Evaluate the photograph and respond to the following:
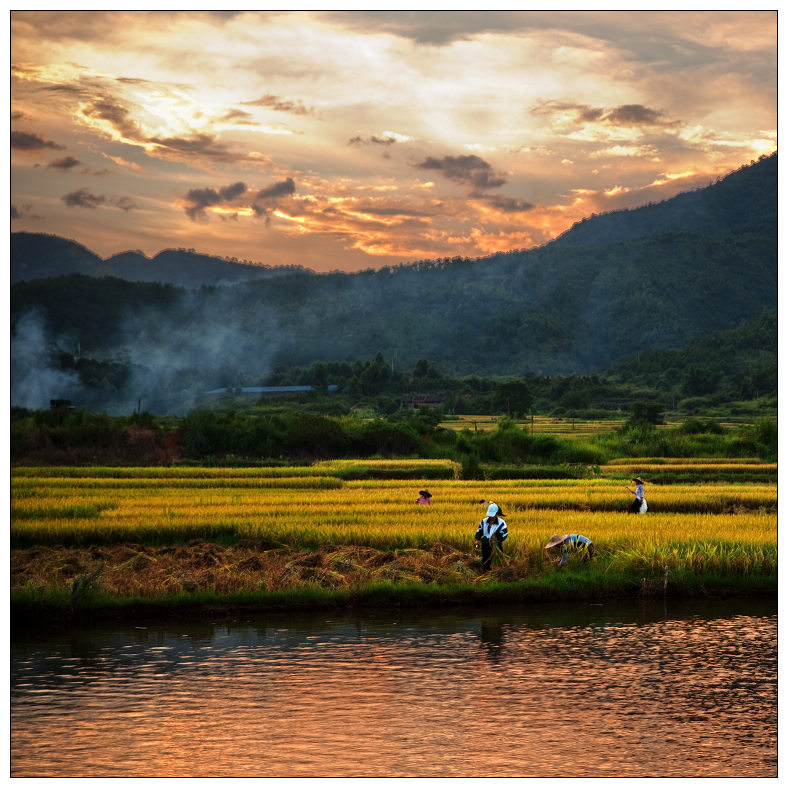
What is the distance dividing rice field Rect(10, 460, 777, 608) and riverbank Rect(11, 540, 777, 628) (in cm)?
4

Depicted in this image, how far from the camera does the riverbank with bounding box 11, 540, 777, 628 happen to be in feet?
41.0

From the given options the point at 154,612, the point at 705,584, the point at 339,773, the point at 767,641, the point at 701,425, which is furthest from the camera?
the point at 701,425

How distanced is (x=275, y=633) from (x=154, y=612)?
6.63ft

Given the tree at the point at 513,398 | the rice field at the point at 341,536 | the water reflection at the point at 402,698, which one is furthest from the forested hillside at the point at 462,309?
the water reflection at the point at 402,698

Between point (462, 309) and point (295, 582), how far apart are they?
384 feet

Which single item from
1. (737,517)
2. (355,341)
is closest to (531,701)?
(737,517)

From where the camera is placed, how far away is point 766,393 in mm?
77688

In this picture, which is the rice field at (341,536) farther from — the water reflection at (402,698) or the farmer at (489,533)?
the water reflection at (402,698)

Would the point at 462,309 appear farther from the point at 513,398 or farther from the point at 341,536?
the point at 341,536

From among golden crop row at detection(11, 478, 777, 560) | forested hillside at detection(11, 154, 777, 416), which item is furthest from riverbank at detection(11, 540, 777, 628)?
forested hillside at detection(11, 154, 777, 416)

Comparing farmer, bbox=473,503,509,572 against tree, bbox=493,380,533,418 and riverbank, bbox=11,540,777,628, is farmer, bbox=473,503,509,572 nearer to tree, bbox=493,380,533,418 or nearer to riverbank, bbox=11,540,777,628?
riverbank, bbox=11,540,777,628

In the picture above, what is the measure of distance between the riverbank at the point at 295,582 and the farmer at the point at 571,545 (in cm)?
15

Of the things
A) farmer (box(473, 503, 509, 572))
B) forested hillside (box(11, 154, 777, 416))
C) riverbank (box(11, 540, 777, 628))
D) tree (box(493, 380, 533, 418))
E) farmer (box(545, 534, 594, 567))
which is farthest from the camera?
forested hillside (box(11, 154, 777, 416))
